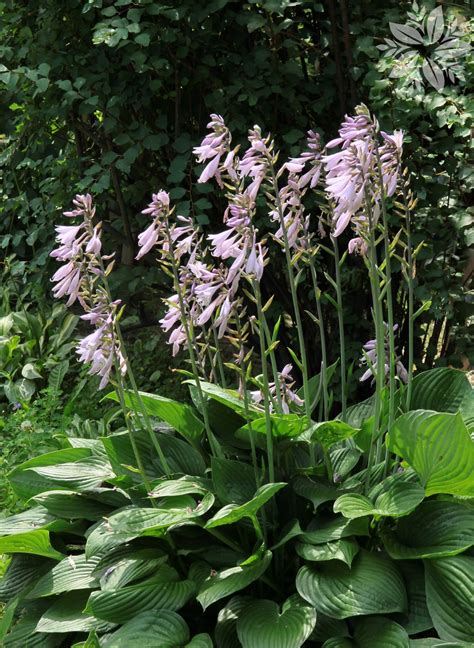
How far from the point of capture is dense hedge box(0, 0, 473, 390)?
143 inches

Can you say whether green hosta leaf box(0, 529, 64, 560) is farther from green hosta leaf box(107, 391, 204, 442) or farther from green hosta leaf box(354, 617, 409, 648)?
green hosta leaf box(354, 617, 409, 648)

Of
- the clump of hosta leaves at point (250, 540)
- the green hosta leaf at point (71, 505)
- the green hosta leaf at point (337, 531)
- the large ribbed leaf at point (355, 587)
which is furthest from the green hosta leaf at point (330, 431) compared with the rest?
the green hosta leaf at point (71, 505)

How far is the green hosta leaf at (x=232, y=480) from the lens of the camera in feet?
8.70

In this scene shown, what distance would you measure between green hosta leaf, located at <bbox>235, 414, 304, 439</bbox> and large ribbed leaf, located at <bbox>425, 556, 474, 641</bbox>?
1.85 feet

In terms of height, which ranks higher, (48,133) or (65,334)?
(48,133)

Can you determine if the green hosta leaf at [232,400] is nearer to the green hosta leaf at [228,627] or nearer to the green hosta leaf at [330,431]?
the green hosta leaf at [330,431]

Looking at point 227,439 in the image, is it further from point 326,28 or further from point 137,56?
point 326,28

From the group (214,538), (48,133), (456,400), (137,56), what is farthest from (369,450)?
(48,133)

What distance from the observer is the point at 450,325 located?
4.04 m

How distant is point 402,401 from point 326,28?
185 centimetres

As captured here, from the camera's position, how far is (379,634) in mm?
2387

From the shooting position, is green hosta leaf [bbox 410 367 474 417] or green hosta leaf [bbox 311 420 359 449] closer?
green hosta leaf [bbox 311 420 359 449]

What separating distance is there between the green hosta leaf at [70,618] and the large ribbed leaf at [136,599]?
0.42ft

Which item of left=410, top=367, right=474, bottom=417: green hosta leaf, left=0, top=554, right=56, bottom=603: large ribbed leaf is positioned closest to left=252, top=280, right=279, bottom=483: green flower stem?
left=410, top=367, right=474, bottom=417: green hosta leaf
